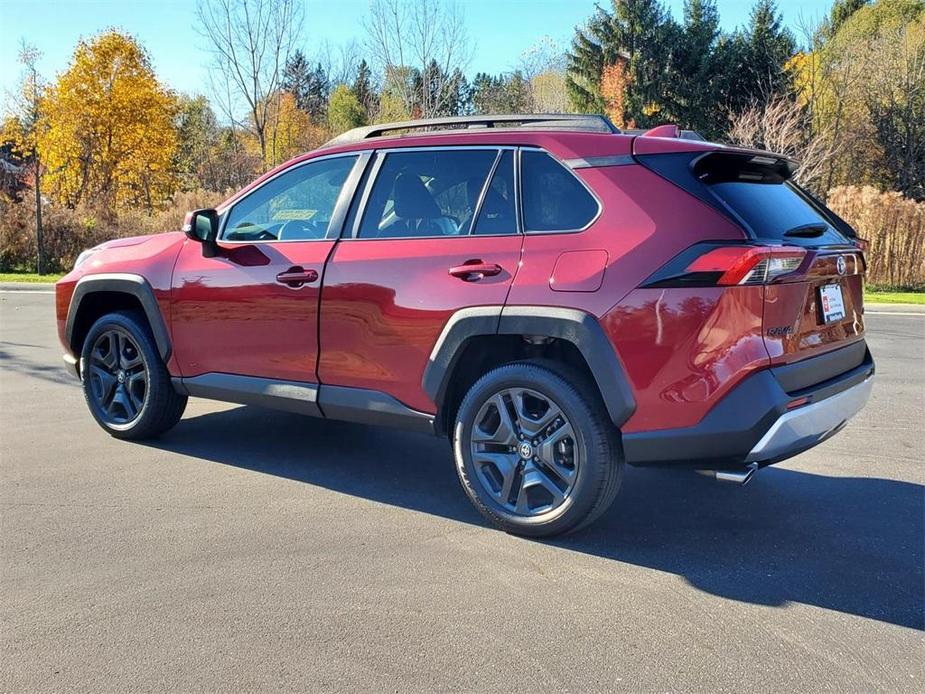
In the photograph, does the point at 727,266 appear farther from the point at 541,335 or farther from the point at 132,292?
the point at 132,292

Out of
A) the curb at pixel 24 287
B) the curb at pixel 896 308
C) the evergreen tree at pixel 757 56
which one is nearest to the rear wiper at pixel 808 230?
the curb at pixel 896 308

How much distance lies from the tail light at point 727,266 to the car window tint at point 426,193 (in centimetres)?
109

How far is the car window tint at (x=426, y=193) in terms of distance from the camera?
13.2ft

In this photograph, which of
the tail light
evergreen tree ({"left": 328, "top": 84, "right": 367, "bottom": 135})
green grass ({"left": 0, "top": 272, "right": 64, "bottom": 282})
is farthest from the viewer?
evergreen tree ({"left": 328, "top": 84, "right": 367, "bottom": 135})

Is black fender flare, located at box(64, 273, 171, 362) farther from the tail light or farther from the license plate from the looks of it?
the license plate

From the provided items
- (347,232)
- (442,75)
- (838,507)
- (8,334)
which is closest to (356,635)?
(347,232)

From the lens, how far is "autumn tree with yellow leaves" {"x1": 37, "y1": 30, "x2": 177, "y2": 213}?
32.2 m

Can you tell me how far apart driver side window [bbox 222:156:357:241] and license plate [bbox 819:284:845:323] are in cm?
Result: 250

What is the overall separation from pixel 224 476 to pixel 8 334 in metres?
7.49

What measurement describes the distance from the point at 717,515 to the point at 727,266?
4.94 ft

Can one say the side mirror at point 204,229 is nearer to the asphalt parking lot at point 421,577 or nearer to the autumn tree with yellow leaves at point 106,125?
the asphalt parking lot at point 421,577

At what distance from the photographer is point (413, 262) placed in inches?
157

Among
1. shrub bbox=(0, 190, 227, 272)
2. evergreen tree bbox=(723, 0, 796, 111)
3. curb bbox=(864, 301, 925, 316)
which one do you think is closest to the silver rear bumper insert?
curb bbox=(864, 301, 925, 316)

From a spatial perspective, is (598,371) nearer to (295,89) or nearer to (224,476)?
(224,476)
